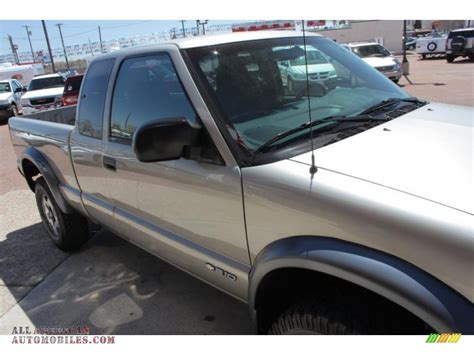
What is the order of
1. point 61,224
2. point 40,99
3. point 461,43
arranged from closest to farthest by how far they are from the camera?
point 61,224
point 40,99
point 461,43

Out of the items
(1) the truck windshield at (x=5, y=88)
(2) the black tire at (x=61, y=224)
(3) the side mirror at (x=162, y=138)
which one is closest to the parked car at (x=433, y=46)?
(1) the truck windshield at (x=5, y=88)

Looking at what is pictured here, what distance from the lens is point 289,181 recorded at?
5.89 ft

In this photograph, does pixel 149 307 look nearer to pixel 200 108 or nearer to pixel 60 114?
pixel 200 108

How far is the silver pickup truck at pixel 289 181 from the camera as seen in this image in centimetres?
146

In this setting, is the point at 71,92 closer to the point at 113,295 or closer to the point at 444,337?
the point at 113,295

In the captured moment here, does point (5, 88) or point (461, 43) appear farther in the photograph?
point (461, 43)

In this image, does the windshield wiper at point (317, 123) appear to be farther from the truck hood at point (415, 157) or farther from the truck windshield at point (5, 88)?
the truck windshield at point (5, 88)

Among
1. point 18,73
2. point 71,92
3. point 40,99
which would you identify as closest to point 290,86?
point 71,92

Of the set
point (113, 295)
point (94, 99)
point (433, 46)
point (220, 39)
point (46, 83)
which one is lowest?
point (433, 46)

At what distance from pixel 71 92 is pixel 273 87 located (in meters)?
11.8

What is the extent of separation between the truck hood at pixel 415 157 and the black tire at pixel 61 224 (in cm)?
293

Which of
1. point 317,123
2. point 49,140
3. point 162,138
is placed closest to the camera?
point 162,138

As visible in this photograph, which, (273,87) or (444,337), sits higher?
(273,87)

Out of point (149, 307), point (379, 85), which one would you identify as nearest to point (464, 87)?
point (379, 85)
